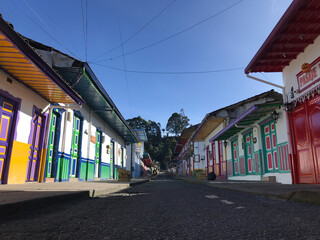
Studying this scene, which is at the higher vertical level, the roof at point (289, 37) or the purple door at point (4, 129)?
the roof at point (289, 37)

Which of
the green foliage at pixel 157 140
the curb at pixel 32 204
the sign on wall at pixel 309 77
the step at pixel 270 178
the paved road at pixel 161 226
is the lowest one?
the paved road at pixel 161 226

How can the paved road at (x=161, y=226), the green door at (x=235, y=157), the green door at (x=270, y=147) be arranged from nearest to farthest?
the paved road at (x=161, y=226) < the green door at (x=270, y=147) < the green door at (x=235, y=157)

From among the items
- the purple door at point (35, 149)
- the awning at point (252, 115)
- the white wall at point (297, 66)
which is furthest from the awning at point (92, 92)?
the white wall at point (297, 66)

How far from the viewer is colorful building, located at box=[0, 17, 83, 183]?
5.36 metres

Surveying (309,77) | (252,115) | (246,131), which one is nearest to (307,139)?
(309,77)

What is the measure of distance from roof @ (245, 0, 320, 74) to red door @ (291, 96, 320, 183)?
1.58m

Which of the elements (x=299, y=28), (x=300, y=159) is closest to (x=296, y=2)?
(x=299, y=28)

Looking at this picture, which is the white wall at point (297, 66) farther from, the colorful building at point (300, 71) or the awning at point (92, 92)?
the awning at point (92, 92)

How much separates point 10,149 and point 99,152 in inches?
336

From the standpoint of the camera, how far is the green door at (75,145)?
10.6 metres

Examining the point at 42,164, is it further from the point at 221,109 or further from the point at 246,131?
the point at 221,109

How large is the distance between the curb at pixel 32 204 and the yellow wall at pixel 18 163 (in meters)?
2.85

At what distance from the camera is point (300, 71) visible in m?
7.12

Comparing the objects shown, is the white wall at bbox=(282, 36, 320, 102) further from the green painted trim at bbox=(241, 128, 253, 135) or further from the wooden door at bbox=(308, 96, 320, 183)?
the green painted trim at bbox=(241, 128, 253, 135)
